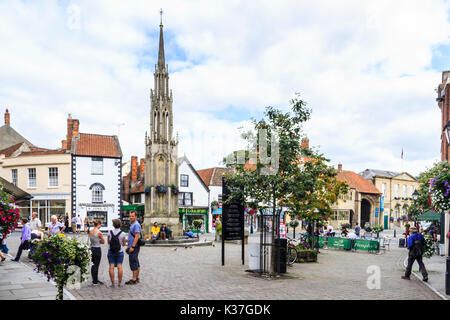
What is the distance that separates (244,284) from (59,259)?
527cm

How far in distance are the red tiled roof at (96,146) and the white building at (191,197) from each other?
25.3 ft

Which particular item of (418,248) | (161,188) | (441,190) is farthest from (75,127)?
(441,190)

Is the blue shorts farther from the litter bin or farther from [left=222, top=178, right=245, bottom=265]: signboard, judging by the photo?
[left=222, top=178, right=245, bottom=265]: signboard

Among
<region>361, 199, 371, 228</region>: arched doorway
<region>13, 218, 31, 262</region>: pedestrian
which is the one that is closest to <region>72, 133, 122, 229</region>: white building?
<region>13, 218, 31, 262</region>: pedestrian

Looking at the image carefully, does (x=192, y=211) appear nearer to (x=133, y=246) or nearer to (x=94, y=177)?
(x=94, y=177)

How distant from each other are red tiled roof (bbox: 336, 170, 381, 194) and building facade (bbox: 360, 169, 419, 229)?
8.91ft

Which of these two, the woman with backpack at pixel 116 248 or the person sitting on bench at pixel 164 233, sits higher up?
the woman with backpack at pixel 116 248

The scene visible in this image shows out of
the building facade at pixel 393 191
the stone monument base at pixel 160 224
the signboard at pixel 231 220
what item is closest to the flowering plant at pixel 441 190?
the signboard at pixel 231 220

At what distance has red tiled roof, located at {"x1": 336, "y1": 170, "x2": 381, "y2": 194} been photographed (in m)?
62.7

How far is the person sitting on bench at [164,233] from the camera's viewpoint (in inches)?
943

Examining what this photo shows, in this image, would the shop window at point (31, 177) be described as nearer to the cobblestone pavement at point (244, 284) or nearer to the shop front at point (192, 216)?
the shop front at point (192, 216)
